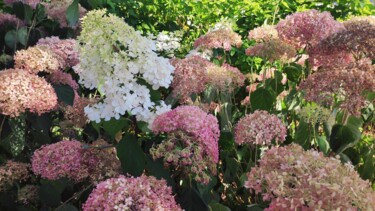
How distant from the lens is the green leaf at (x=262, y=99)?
2488 millimetres

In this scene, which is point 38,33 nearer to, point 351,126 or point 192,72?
point 192,72

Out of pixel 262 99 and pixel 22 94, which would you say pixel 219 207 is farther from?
pixel 262 99

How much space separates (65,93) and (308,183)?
4.66ft

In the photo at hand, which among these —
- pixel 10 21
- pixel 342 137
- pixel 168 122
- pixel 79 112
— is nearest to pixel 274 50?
pixel 342 137

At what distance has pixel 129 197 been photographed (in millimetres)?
1272

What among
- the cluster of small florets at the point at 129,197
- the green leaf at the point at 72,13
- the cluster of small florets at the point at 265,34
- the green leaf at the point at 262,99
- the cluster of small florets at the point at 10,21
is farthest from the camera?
the cluster of small florets at the point at 10,21

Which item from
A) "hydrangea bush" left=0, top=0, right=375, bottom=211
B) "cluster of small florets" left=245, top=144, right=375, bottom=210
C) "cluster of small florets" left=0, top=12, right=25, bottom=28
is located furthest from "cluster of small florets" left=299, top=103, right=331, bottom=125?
"cluster of small florets" left=0, top=12, right=25, bottom=28

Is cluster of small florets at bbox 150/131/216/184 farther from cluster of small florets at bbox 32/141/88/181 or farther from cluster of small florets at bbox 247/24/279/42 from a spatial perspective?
cluster of small florets at bbox 247/24/279/42

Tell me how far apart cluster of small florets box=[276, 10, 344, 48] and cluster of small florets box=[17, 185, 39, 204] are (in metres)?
1.37

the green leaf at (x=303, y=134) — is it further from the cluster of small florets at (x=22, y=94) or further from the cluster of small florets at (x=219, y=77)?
the cluster of small florets at (x=22, y=94)

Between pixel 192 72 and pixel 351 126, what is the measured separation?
0.70 m

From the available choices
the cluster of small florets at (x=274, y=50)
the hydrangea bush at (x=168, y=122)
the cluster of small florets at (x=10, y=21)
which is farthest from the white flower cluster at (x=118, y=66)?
the cluster of small florets at (x=10, y=21)

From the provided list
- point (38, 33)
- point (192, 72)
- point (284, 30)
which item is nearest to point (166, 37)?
point (38, 33)

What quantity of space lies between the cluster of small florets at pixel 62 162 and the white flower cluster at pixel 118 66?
0.52 ft
